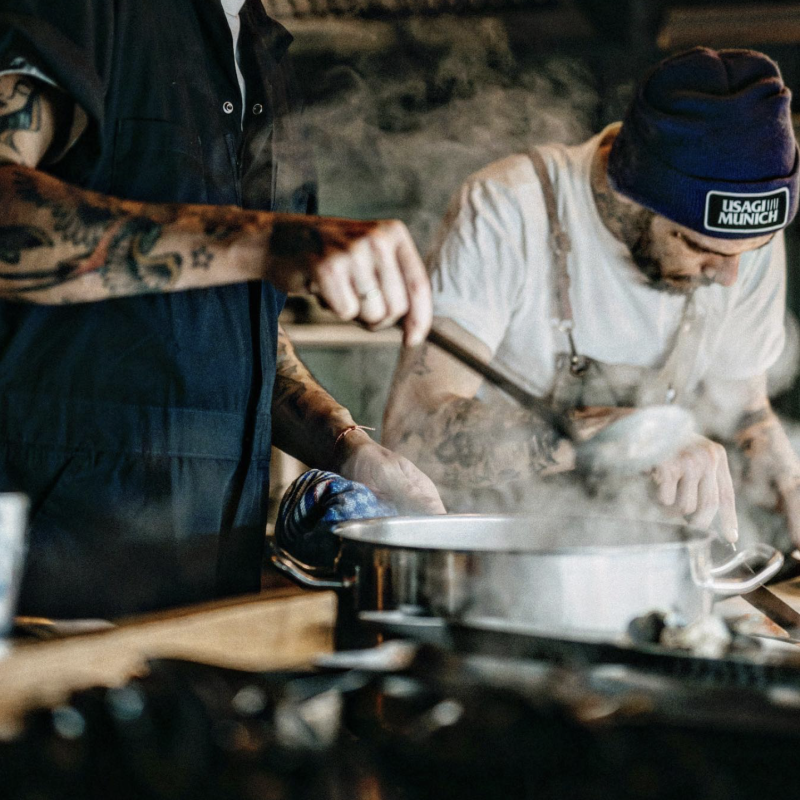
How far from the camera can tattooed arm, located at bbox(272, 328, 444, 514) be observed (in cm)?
125

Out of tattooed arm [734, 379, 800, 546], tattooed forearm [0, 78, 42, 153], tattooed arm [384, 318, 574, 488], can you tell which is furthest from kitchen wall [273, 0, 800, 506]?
tattooed forearm [0, 78, 42, 153]

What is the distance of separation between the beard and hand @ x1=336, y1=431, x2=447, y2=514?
3.08 feet

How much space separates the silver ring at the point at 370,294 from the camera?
2.83 feet

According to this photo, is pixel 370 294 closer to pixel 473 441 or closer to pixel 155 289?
pixel 155 289

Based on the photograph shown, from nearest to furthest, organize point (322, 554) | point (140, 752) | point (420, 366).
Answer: point (140, 752) < point (322, 554) < point (420, 366)

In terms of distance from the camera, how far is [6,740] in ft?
1.79

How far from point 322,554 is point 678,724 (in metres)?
0.60

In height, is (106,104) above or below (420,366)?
above

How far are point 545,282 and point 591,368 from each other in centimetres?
23

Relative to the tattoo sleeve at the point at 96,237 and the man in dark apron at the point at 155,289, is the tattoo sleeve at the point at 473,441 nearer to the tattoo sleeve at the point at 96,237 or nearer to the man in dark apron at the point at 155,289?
the man in dark apron at the point at 155,289

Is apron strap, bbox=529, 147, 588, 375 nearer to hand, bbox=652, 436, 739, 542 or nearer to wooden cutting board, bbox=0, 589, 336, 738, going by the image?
hand, bbox=652, 436, 739, 542

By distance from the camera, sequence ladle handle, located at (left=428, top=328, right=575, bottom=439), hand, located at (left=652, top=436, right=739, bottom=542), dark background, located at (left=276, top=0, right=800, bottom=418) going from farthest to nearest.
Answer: dark background, located at (left=276, top=0, right=800, bottom=418) < hand, located at (left=652, top=436, right=739, bottom=542) < ladle handle, located at (left=428, top=328, right=575, bottom=439)

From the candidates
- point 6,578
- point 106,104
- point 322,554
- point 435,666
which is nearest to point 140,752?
point 435,666

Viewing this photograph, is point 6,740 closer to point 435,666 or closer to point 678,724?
point 435,666
